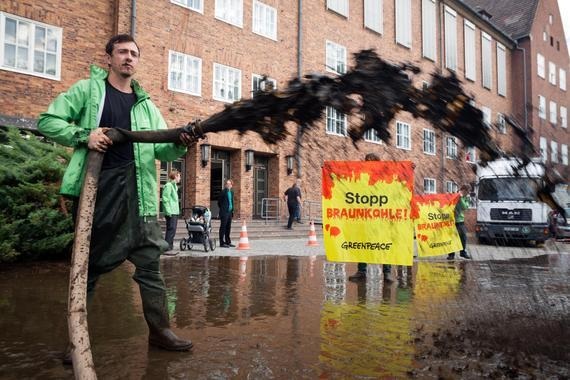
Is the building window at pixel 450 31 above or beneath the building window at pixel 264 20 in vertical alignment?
above

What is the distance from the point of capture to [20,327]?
4.09 m

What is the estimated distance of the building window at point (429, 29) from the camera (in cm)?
2765

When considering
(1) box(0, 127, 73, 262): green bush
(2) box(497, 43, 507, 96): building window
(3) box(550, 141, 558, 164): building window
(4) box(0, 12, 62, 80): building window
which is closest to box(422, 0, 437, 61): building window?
(2) box(497, 43, 507, 96): building window

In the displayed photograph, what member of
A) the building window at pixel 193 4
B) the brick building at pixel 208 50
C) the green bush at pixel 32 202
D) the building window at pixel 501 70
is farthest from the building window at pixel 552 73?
the green bush at pixel 32 202

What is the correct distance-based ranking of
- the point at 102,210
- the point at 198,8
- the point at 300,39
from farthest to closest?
the point at 300,39 < the point at 198,8 < the point at 102,210

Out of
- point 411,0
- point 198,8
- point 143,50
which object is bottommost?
point 143,50

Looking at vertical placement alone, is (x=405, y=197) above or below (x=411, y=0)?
below

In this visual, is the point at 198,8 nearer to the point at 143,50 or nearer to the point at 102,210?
the point at 143,50

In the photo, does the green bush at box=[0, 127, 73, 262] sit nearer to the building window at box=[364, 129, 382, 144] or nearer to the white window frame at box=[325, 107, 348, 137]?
the white window frame at box=[325, 107, 348, 137]

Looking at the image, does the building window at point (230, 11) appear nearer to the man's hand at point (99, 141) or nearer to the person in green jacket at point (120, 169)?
the person in green jacket at point (120, 169)

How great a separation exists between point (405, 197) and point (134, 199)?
193 inches

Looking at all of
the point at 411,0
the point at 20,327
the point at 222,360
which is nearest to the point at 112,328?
the point at 20,327

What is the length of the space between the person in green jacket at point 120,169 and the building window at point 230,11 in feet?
51.4

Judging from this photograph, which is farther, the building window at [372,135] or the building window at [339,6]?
the building window at [339,6]
